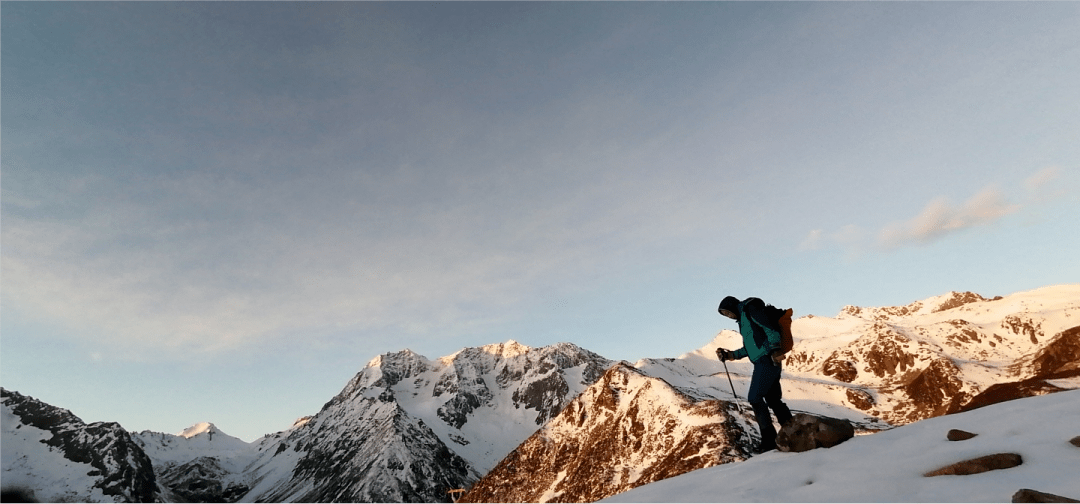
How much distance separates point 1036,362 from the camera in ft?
456

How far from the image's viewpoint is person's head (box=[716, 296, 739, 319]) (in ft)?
40.3

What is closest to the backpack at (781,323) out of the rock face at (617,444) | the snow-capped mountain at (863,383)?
the snow-capped mountain at (863,383)

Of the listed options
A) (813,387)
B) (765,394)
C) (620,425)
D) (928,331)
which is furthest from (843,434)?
(928,331)

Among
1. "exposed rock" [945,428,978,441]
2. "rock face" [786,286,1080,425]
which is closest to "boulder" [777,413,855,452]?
"exposed rock" [945,428,978,441]

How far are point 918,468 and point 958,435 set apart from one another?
1.78m

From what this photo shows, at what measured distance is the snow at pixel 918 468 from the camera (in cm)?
584

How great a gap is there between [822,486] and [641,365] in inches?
6941

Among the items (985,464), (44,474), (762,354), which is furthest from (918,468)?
(44,474)

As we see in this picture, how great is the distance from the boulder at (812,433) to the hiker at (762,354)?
0.70 meters

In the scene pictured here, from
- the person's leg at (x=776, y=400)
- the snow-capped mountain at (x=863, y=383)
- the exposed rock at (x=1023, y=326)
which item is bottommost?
the snow-capped mountain at (x=863, y=383)

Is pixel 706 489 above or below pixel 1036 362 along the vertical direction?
above

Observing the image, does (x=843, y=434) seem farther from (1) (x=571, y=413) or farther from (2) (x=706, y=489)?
(1) (x=571, y=413)

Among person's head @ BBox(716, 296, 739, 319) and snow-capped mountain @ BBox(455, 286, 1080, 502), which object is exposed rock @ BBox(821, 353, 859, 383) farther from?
person's head @ BBox(716, 296, 739, 319)

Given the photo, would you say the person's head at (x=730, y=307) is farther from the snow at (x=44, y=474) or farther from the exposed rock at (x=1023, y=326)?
the snow at (x=44, y=474)
